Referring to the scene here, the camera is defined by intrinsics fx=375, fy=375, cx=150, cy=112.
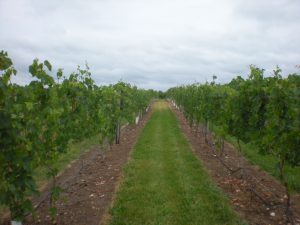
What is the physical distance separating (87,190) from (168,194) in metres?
1.82

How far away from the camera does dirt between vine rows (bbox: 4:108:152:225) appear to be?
6473 mm

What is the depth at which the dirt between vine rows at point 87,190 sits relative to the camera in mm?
6473

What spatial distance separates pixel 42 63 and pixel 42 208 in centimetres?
301

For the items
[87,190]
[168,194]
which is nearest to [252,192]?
[168,194]

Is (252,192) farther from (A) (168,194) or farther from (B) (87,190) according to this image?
(B) (87,190)

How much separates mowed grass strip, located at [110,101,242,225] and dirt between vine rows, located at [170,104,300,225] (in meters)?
0.26

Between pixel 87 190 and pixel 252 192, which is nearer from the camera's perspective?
pixel 252 192

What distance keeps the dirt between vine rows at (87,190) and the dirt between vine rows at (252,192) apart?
8.11 feet

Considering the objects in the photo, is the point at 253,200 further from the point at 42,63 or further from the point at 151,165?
the point at 42,63

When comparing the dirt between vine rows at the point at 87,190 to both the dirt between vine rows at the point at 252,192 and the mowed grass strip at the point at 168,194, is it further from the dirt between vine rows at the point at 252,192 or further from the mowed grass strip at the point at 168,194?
the dirt between vine rows at the point at 252,192

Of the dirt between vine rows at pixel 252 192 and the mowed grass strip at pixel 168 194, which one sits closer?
the mowed grass strip at pixel 168 194

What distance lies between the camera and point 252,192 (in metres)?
7.70

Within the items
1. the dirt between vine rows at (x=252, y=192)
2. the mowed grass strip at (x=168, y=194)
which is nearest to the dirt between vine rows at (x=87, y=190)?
the mowed grass strip at (x=168, y=194)

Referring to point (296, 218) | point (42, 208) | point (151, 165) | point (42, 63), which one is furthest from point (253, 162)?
point (42, 63)
